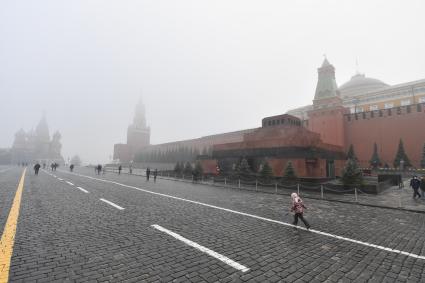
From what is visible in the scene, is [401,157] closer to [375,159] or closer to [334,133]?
[375,159]

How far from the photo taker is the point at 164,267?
14.8 feet

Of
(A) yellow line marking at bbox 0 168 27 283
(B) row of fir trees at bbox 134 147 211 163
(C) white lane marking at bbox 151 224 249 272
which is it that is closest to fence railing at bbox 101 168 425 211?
(C) white lane marking at bbox 151 224 249 272

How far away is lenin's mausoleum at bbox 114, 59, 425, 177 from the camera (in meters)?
27.6

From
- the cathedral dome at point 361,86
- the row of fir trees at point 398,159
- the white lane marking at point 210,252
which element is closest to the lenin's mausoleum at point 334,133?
the cathedral dome at point 361,86

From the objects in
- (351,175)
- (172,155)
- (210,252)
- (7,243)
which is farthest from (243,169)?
(172,155)

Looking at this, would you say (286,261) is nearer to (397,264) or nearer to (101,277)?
(397,264)

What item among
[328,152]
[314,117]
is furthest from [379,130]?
[328,152]

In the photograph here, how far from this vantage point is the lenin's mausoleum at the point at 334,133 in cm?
2762

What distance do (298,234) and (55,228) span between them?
7.54 metres

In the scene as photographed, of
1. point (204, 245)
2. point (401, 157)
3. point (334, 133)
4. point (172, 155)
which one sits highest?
point (334, 133)

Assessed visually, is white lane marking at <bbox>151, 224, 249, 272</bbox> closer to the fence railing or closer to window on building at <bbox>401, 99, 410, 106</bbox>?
the fence railing

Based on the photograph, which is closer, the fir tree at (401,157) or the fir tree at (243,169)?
the fir tree at (243,169)

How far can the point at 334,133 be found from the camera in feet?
153

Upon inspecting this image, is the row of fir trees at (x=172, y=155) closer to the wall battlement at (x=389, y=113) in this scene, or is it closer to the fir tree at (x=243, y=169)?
the wall battlement at (x=389, y=113)
